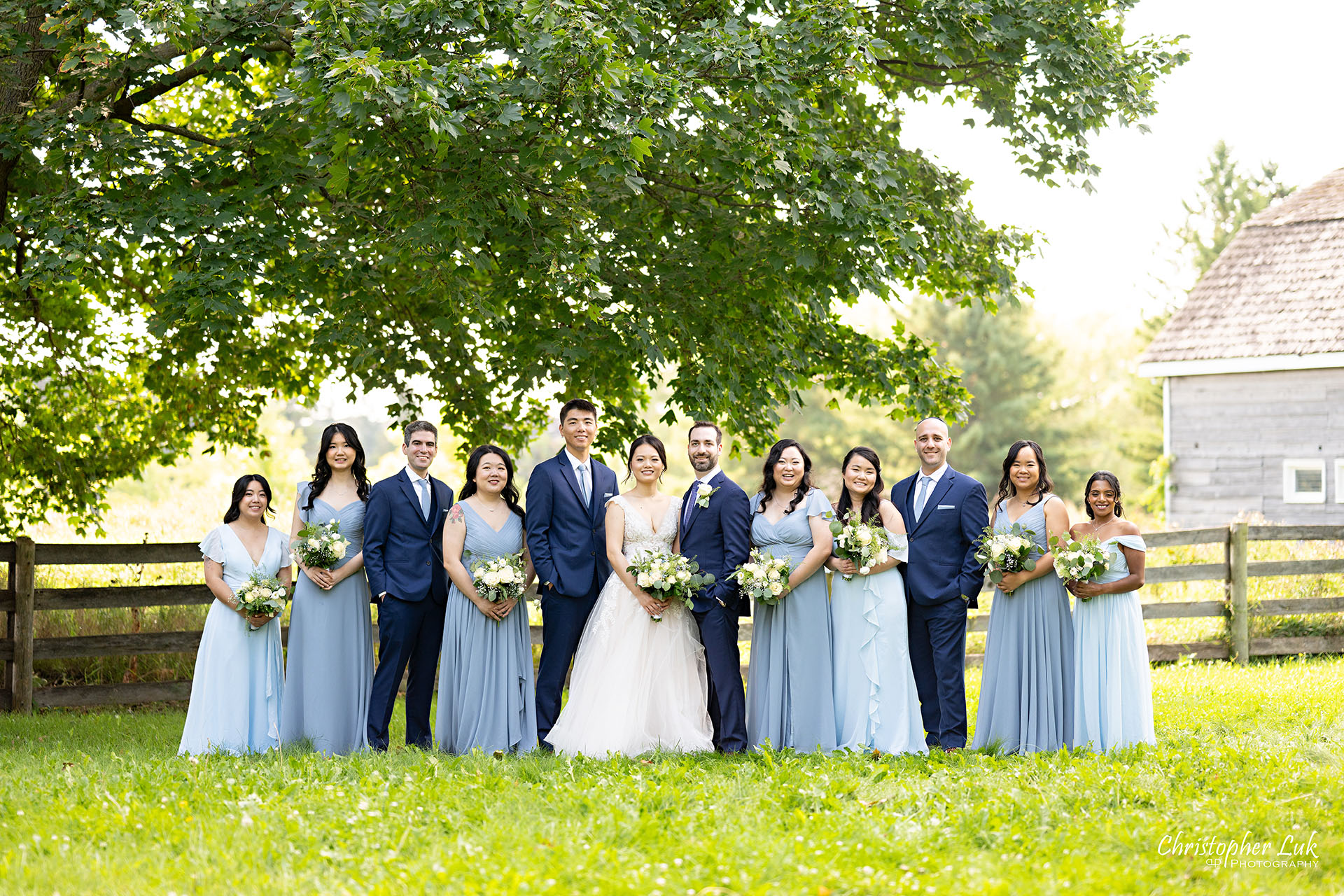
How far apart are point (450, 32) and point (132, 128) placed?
269 cm

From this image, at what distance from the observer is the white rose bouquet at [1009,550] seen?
274 inches

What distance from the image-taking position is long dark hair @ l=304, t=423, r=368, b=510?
7.41 meters

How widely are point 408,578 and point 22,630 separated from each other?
4901mm

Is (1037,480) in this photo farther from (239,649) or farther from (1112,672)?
(239,649)

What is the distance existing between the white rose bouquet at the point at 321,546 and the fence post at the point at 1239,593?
9.52 m

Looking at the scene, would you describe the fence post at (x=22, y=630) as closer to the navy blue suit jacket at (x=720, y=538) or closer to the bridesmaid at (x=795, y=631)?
the navy blue suit jacket at (x=720, y=538)

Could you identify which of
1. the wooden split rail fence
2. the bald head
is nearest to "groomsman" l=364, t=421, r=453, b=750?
the bald head

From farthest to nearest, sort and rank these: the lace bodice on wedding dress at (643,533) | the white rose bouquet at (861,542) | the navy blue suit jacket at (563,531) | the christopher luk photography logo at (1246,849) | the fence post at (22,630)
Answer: the fence post at (22,630) < the navy blue suit jacket at (563,531) < the lace bodice on wedding dress at (643,533) < the white rose bouquet at (861,542) < the christopher luk photography logo at (1246,849)

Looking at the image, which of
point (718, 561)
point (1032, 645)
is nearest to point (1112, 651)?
point (1032, 645)

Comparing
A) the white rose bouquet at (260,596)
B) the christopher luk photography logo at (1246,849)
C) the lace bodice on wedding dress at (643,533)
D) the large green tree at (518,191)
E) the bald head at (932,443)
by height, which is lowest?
the christopher luk photography logo at (1246,849)

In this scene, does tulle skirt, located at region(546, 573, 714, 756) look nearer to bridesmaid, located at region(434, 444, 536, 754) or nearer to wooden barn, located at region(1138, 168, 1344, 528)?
bridesmaid, located at region(434, 444, 536, 754)

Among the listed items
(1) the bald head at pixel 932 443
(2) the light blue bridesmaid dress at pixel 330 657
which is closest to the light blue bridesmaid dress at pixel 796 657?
(1) the bald head at pixel 932 443

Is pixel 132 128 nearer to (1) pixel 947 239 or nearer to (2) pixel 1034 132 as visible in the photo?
(1) pixel 947 239

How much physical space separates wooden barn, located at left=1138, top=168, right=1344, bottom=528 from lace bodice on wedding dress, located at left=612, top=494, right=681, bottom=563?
53.9ft
